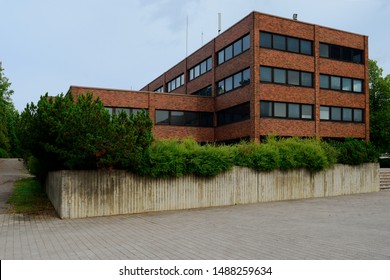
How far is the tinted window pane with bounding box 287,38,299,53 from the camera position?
30.0 metres

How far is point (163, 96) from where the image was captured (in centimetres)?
3238

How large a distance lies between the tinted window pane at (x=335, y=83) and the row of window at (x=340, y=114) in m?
1.78

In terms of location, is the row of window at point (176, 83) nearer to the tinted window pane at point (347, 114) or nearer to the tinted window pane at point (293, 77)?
the tinted window pane at point (293, 77)

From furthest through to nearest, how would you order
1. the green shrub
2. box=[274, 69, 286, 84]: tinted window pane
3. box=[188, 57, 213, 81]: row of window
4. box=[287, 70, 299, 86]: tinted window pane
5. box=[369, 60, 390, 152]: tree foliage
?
box=[369, 60, 390, 152]: tree foliage, box=[188, 57, 213, 81]: row of window, box=[287, 70, 299, 86]: tinted window pane, box=[274, 69, 286, 84]: tinted window pane, the green shrub

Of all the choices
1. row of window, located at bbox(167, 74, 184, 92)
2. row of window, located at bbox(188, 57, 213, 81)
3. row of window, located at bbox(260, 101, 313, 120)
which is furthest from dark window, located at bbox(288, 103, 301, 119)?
row of window, located at bbox(167, 74, 184, 92)

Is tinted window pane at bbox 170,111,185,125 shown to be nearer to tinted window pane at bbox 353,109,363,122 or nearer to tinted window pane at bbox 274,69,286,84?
tinted window pane at bbox 274,69,286,84

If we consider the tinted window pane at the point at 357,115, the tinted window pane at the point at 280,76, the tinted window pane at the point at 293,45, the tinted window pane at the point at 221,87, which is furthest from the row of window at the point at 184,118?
the tinted window pane at the point at 357,115

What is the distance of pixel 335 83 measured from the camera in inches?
1270

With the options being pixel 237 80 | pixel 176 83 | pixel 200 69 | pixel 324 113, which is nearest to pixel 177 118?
pixel 237 80

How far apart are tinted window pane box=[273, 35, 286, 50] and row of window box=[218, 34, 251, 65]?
2.12 m

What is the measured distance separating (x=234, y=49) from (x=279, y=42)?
12.2 ft

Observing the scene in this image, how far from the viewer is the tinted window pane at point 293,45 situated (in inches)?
1182
